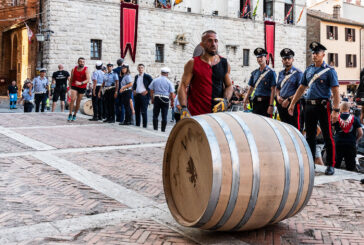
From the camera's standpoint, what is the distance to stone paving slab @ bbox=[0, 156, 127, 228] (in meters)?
4.01

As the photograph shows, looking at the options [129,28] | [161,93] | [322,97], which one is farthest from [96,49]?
[322,97]

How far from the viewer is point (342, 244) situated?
345 centimetres

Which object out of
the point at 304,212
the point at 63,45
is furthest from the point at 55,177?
the point at 63,45

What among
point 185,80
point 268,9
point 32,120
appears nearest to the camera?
point 185,80

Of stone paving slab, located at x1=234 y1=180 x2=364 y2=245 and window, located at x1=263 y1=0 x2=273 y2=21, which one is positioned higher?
window, located at x1=263 y1=0 x2=273 y2=21

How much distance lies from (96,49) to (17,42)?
413 inches

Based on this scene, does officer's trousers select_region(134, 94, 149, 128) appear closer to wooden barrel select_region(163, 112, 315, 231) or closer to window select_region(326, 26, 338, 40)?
wooden barrel select_region(163, 112, 315, 231)

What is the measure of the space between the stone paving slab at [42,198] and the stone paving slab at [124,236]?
1.62ft

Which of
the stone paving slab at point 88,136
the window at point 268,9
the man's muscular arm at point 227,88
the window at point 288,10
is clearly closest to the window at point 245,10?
the window at point 268,9

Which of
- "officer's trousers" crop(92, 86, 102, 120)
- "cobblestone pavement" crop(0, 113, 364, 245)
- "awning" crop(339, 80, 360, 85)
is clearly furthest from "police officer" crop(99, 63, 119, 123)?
"awning" crop(339, 80, 360, 85)

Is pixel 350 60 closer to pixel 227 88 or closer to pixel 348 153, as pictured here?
pixel 348 153

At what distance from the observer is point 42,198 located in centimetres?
461

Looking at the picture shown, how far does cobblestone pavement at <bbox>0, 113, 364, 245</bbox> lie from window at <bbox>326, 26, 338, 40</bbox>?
38476 mm

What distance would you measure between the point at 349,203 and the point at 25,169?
14.1 ft
